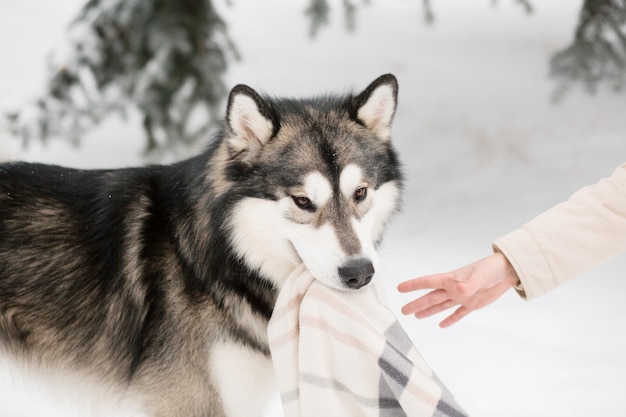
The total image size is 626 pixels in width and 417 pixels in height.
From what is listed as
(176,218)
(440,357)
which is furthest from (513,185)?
(176,218)

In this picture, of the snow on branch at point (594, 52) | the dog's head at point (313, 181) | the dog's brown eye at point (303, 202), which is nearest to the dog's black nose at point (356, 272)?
the dog's head at point (313, 181)

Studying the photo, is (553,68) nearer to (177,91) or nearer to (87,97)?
(177,91)

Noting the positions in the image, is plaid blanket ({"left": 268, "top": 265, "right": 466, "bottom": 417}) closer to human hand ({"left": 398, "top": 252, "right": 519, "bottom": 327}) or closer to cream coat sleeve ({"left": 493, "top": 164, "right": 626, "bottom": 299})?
human hand ({"left": 398, "top": 252, "right": 519, "bottom": 327})

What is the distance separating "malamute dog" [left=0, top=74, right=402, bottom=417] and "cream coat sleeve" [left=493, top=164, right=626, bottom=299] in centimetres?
47

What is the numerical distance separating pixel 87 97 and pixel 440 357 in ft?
10.6

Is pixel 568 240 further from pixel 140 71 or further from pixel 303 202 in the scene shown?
pixel 140 71

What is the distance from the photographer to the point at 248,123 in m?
2.20

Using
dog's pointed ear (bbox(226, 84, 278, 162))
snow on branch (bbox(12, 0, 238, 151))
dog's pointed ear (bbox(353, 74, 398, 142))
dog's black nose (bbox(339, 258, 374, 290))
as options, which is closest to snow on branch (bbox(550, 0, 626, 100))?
snow on branch (bbox(12, 0, 238, 151))

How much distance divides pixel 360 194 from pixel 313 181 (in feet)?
0.56

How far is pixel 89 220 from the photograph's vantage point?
241 cm

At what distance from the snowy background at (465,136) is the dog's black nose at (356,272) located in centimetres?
146

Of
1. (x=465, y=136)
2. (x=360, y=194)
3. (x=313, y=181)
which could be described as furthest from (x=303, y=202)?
(x=465, y=136)

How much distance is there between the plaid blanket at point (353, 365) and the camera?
1941 millimetres

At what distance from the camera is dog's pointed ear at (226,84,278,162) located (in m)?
2.12
